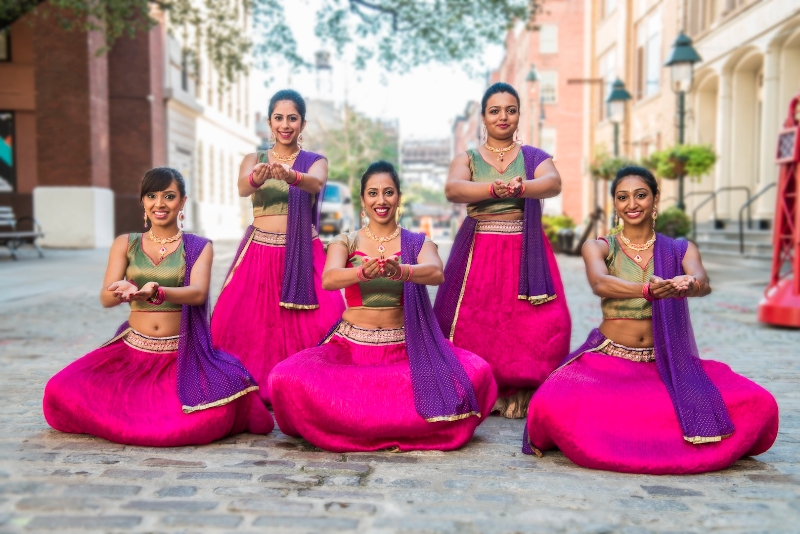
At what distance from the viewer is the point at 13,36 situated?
22.2 metres

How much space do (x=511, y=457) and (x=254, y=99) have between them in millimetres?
41496

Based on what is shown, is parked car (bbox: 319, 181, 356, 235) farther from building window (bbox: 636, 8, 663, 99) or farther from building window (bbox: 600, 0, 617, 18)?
building window (bbox: 600, 0, 617, 18)

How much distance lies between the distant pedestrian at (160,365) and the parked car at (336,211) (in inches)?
933

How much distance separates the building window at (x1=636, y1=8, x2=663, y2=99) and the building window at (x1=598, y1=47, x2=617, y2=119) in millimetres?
2195

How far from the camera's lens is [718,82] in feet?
65.8

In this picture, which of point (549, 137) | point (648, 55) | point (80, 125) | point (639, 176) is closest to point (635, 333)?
point (639, 176)

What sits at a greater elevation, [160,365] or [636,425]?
[160,365]

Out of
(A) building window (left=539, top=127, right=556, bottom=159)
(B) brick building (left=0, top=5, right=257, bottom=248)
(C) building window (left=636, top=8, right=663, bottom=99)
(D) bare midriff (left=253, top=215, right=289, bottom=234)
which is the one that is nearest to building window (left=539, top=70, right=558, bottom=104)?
(A) building window (left=539, top=127, right=556, bottom=159)

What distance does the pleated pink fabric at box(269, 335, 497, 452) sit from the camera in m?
3.93

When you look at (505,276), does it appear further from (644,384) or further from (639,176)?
(644,384)

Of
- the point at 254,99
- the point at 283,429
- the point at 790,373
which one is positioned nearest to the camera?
the point at 283,429

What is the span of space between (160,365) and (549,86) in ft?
150

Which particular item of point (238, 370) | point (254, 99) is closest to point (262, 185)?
point (238, 370)

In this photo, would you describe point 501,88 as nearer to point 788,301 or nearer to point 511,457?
point 511,457
